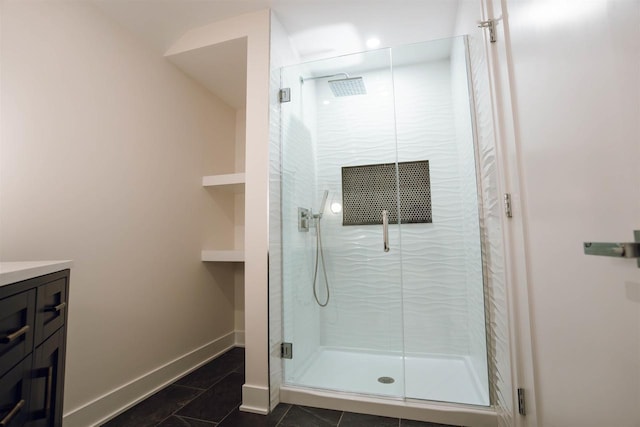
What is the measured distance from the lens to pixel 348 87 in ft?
8.08

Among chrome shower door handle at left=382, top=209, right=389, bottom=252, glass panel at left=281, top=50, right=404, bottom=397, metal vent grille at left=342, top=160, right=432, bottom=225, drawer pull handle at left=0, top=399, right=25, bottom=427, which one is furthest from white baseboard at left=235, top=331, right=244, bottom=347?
drawer pull handle at left=0, top=399, right=25, bottom=427

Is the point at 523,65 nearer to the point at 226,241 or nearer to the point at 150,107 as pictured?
the point at 150,107

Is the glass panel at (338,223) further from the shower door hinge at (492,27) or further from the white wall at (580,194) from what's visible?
the white wall at (580,194)

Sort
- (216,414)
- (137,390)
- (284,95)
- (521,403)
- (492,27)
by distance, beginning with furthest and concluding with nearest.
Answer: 1. (284,95)
2. (137,390)
3. (216,414)
4. (492,27)
5. (521,403)

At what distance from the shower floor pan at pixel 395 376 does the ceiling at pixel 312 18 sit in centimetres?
244

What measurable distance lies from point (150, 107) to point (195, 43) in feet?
1.91

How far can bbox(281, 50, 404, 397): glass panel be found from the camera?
2.21m

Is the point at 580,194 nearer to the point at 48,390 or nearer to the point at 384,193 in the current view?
the point at 384,193

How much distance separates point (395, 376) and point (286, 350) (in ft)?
2.39

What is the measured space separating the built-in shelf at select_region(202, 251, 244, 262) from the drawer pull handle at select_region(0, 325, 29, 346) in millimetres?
1626

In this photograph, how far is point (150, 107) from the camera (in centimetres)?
220

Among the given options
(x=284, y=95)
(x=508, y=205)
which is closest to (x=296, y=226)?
(x=284, y=95)

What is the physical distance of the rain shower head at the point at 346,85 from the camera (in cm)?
238

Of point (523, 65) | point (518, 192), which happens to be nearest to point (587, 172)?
point (518, 192)
